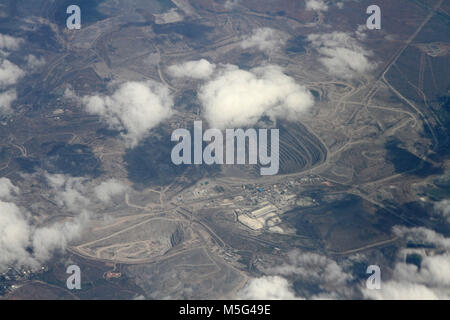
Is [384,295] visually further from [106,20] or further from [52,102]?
[106,20]

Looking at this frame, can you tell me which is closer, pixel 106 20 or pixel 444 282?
pixel 444 282

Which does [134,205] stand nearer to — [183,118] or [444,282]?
[183,118]

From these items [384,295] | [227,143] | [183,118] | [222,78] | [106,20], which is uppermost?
[106,20]

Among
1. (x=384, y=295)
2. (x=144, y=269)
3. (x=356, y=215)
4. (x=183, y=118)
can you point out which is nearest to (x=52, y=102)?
(x=183, y=118)

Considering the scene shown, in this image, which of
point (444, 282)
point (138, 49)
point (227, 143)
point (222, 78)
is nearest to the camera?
point (444, 282)

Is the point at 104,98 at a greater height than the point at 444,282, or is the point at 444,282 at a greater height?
the point at 104,98

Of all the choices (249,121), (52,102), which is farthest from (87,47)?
(249,121)

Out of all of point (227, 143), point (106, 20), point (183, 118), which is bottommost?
point (227, 143)

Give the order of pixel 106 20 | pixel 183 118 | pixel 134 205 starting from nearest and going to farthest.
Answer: pixel 134 205 → pixel 183 118 → pixel 106 20

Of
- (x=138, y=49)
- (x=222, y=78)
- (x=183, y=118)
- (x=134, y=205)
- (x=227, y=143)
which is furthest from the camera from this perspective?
(x=138, y=49)
